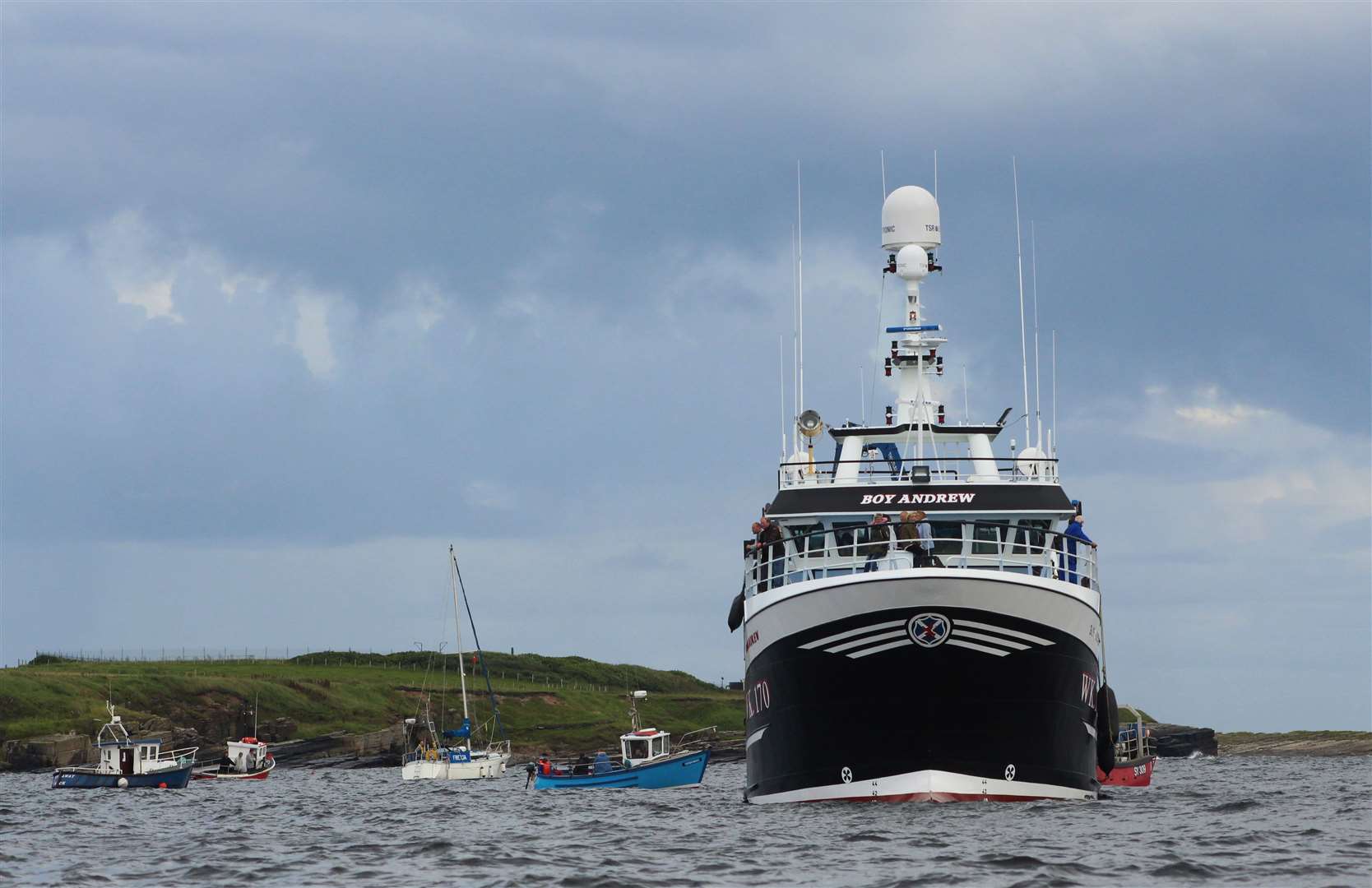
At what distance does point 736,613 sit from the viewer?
1781 inches

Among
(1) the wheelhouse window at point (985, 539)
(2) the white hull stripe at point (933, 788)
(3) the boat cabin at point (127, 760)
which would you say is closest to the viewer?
(2) the white hull stripe at point (933, 788)

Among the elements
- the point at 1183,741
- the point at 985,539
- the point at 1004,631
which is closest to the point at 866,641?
the point at 1004,631

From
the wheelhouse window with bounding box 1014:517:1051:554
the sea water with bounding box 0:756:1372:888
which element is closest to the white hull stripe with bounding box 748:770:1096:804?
the sea water with bounding box 0:756:1372:888

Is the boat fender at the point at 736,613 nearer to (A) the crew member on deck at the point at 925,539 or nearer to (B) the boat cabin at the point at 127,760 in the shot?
(A) the crew member on deck at the point at 925,539

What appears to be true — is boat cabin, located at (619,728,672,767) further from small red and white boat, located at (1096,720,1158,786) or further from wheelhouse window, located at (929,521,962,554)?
wheelhouse window, located at (929,521,962,554)

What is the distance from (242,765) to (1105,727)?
201 ft

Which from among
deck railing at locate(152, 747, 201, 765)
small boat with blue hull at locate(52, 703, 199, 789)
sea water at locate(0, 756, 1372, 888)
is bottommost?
sea water at locate(0, 756, 1372, 888)

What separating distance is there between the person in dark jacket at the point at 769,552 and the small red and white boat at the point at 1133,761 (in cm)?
1635

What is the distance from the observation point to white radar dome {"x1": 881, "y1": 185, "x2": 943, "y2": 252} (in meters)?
50.0

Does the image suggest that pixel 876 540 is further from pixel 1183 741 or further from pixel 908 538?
pixel 1183 741

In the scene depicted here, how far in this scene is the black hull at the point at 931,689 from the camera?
35469 millimetres

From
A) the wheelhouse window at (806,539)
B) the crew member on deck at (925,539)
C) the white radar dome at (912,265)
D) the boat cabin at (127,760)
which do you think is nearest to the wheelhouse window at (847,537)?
the wheelhouse window at (806,539)

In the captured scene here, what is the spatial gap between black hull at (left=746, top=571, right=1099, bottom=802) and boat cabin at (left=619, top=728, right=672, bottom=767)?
35119 mm

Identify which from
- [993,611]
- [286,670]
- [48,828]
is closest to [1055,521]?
[993,611]
